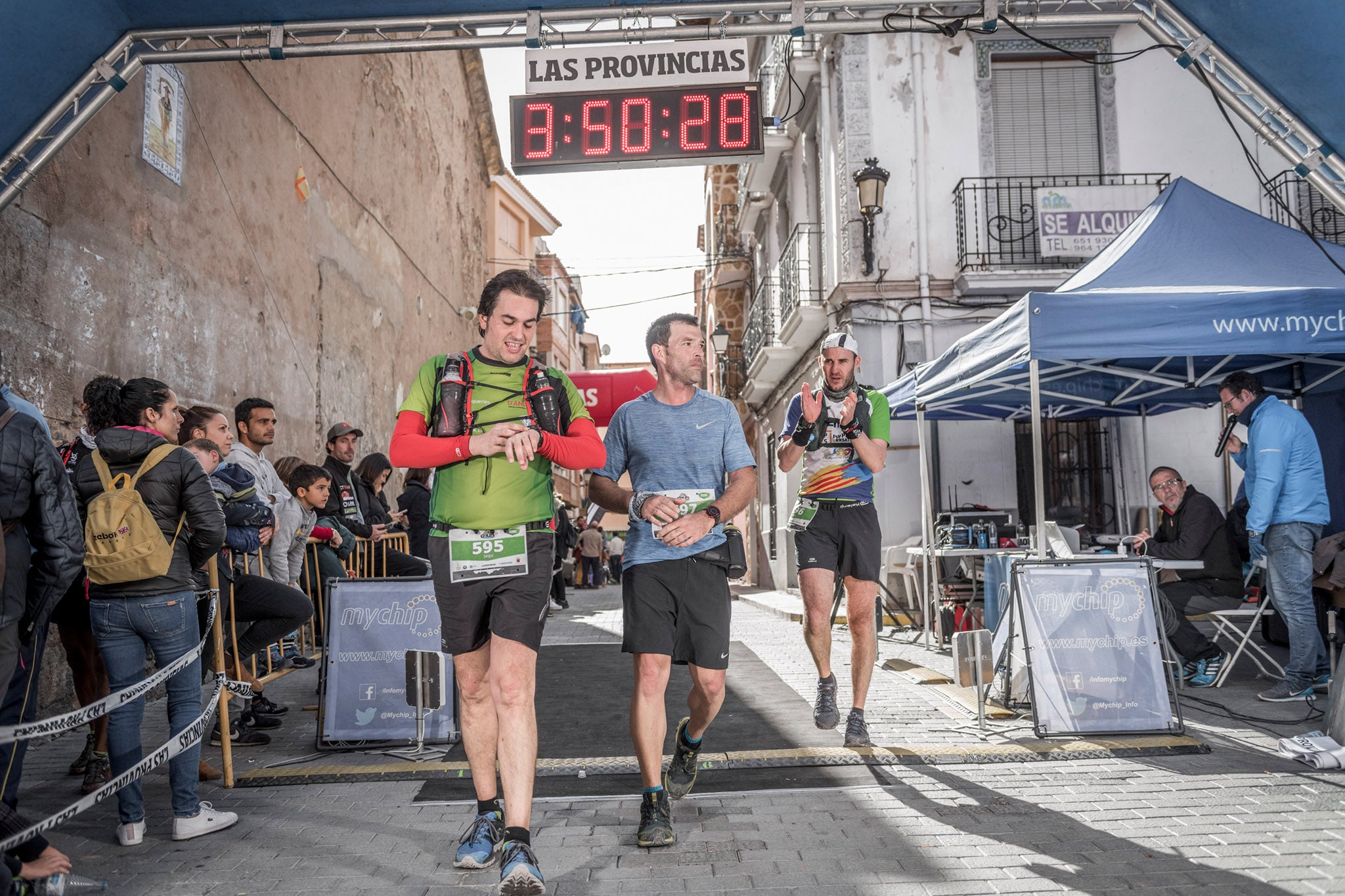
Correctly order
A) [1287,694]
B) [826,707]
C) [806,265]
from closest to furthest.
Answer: [826,707], [1287,694], [806,265]

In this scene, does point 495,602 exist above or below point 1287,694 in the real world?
above

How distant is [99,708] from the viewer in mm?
3816

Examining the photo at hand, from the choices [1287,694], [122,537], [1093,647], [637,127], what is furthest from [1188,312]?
[122,537]

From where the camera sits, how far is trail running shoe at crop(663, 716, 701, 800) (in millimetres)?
4410

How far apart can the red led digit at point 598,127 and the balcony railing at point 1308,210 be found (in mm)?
10319

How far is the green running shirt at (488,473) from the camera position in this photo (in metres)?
3.68

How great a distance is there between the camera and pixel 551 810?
14.3 feet

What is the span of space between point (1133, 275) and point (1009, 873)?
486 centimetres

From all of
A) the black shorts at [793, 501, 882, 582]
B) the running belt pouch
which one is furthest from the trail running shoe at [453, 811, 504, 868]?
the black shorts at [793, 501, 882, 582]

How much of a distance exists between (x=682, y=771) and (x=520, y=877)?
4.26 feet

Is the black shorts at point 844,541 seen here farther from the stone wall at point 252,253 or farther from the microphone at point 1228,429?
the stone wall at point 252,253

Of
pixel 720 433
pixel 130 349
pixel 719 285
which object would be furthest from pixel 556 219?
pixel 720 433

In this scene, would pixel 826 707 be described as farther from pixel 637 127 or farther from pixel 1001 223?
pixel 1001 223

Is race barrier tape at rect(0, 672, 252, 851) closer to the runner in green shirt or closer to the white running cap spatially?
the runner in green shirt
